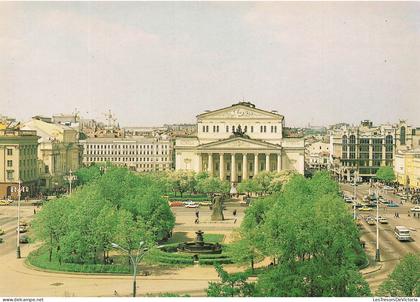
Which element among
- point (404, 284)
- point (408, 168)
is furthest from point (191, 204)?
point (404, 284)

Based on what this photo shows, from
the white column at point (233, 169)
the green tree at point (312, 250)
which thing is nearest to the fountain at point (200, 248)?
the green tree at point (312, 250)

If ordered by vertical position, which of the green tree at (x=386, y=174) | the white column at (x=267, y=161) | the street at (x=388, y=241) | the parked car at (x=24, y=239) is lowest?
the street at (x=388, y=241)

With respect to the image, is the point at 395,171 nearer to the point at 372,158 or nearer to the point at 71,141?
A: the point at 372,158

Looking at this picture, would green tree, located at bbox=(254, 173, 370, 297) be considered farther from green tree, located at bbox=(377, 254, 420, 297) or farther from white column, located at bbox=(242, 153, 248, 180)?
white column, located at bbox=(242, 153, 248, 180)

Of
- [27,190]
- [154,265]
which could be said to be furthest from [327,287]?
[27,190]

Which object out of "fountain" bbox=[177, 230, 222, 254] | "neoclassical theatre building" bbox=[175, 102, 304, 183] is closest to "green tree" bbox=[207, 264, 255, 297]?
"fountain" bbox=[177, 230, 222, 254]

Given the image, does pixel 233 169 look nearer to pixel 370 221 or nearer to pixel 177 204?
pixel 177 204

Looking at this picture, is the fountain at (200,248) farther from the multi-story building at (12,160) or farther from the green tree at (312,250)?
the multi-story building at (12,160)
